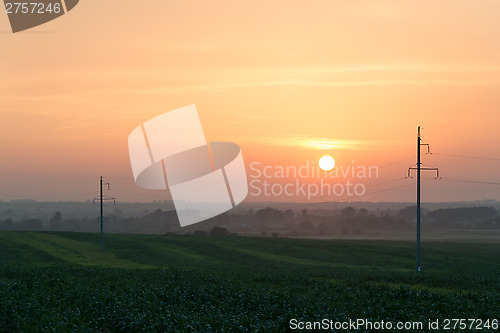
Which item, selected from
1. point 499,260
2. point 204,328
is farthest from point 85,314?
point 499,260

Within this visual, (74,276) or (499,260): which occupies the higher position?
(74,276)

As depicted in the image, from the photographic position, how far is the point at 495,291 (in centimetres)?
4434

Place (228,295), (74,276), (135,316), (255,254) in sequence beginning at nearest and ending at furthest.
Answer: (135,316) → (228,295) → (74,276) → (255,254)

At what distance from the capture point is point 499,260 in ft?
288

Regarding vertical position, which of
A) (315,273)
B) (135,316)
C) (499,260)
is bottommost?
(499,260)

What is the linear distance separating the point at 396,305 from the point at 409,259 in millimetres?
51853

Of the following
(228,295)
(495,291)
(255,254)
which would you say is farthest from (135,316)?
(255,254)

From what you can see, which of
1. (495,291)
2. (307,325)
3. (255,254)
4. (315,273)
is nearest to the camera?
(307,325)

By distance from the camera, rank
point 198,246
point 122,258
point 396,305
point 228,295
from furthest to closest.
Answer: point 198,246, point 122,258, point 228,295, point 396,305

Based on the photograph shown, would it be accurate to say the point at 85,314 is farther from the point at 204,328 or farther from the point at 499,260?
the point at 499,260

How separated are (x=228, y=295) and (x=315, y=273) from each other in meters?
18.5

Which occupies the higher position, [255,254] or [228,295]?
[228,295]

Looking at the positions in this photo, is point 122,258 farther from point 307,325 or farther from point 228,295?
point 307,325

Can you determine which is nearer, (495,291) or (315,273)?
(495,291)
